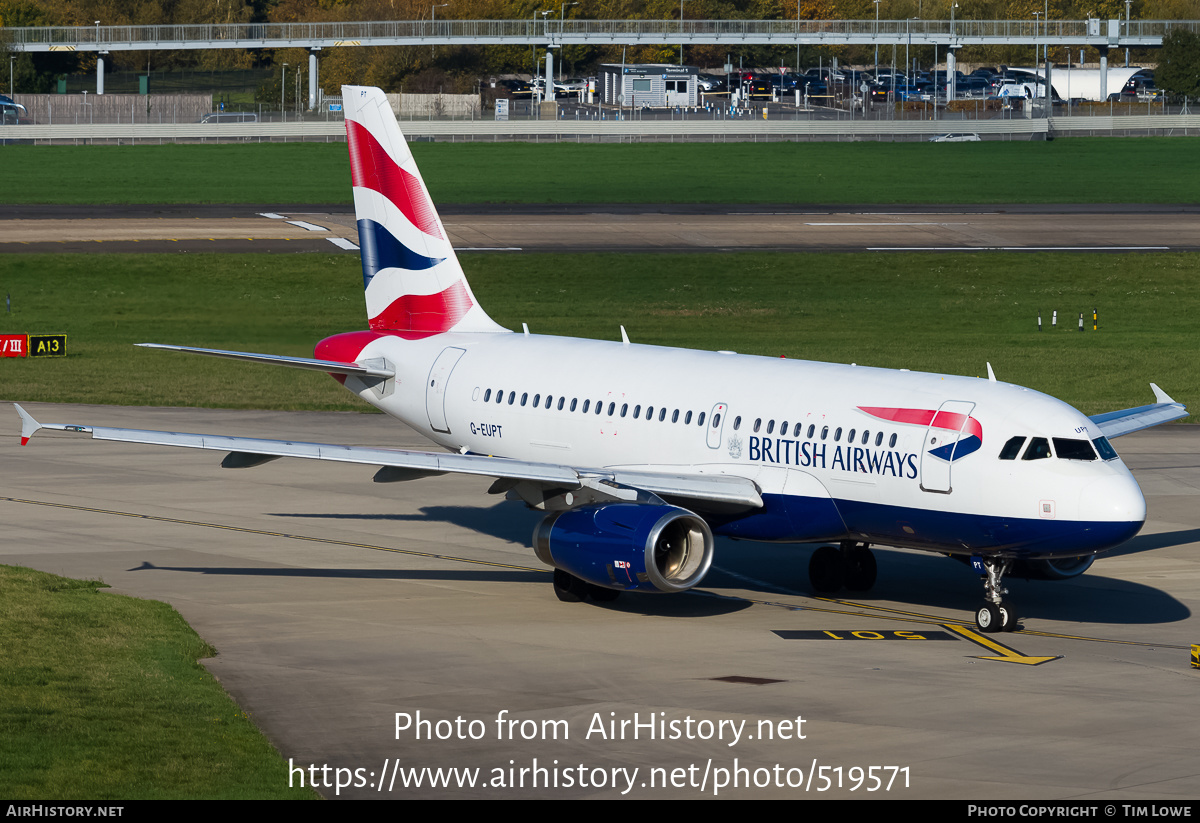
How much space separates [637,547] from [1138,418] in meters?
13.5

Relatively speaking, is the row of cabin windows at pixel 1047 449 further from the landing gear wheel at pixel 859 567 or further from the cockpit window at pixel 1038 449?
the landing gear wheel at pixel 859 567

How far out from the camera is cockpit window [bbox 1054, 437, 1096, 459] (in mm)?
28031

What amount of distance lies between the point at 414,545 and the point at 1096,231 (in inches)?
2985

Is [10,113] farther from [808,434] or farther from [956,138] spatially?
[808,434]

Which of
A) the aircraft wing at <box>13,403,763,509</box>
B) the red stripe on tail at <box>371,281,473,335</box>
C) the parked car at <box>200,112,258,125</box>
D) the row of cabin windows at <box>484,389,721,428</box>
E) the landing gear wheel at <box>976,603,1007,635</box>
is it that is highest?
the parked car at <box>200,112,258,125</box>

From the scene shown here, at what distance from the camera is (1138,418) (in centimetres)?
3538

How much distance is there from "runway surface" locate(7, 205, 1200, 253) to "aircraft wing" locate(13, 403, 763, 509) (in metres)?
62.5

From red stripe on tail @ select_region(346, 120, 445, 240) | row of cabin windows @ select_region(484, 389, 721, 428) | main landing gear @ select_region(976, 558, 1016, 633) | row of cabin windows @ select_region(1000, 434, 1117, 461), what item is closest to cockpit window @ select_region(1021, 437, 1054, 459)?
row of cabin windows @ select_region(1000, 434, 1117, 461)

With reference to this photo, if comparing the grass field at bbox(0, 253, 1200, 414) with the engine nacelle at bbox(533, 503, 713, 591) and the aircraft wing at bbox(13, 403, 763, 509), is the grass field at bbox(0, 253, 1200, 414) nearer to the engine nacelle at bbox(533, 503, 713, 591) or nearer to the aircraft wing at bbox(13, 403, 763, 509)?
the aircraft wing at bbox(13, 403, 763, 509)

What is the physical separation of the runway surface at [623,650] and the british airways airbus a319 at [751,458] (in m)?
1.51

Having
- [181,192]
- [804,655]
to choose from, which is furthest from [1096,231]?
[804,655]

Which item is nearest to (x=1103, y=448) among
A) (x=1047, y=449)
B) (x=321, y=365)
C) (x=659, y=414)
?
(x=1047, y=449)

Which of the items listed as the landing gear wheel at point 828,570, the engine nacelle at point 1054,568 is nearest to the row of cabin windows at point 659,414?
the landing gear wheel at point 828,570

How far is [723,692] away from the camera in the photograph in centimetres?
2466
